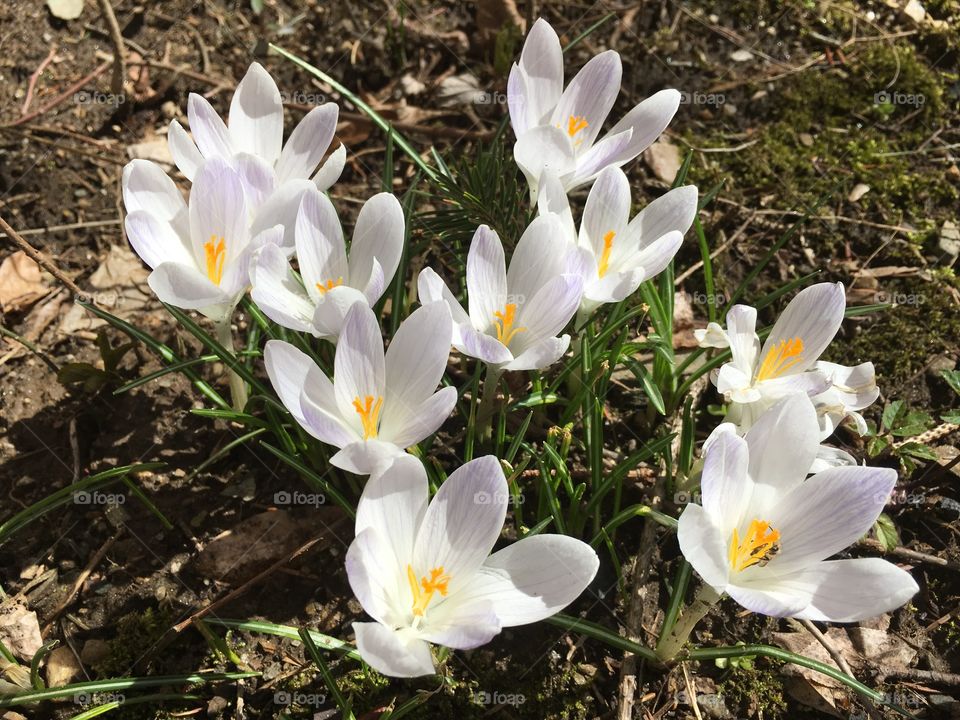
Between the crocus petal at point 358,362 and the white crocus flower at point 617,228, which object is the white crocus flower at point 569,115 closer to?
the white crocus flower at point 617,228

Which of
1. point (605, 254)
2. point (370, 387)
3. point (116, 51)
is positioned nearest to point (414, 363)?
point (370, 387)

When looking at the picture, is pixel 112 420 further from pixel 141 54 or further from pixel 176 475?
pixel 141 54

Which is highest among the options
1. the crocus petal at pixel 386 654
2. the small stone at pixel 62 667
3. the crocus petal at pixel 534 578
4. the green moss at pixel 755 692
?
the crocus petal at pixel 386 654

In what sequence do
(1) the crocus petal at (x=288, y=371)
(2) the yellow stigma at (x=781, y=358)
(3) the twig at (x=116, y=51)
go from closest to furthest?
1. (1) the crocus petal at (x=288, y=371)
2. (2) the yellow stigma at (x=781, y=358)
3. (3) the twig at (x=116, y=51)

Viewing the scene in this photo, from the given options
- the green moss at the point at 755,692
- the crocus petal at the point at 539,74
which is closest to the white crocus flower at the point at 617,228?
the crocus petal at the point at 539,74

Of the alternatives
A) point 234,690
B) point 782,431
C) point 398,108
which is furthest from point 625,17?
Answer: point 234,690

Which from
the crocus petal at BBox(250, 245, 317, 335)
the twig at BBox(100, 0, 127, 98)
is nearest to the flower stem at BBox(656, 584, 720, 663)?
the crocus petal at BBox(250, 245, 317, 335)
